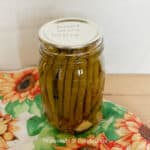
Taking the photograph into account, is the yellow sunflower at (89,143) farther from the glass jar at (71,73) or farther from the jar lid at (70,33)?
the jar lid at (70,33)

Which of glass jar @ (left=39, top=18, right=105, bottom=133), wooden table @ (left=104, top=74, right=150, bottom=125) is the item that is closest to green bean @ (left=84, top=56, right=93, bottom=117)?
glass jar @ (left=39, top=18, right=105, bottom=133)

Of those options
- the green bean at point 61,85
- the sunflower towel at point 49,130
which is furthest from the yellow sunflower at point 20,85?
the green bean at point 61,85

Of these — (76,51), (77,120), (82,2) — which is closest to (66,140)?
(77,120)

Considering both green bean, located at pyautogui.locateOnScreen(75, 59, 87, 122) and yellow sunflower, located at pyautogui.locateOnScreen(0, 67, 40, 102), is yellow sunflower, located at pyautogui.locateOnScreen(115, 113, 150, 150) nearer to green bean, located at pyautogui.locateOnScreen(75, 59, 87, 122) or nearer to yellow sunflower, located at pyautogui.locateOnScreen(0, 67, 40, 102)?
green bean, located at pyautogui.locateOnScreen(75, 59, 87, 122)

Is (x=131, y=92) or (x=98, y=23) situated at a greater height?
(x=98, y=23)

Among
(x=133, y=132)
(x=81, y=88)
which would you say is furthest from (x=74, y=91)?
(x=133, y=132)

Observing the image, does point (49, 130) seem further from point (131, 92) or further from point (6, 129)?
point (131, 92)
